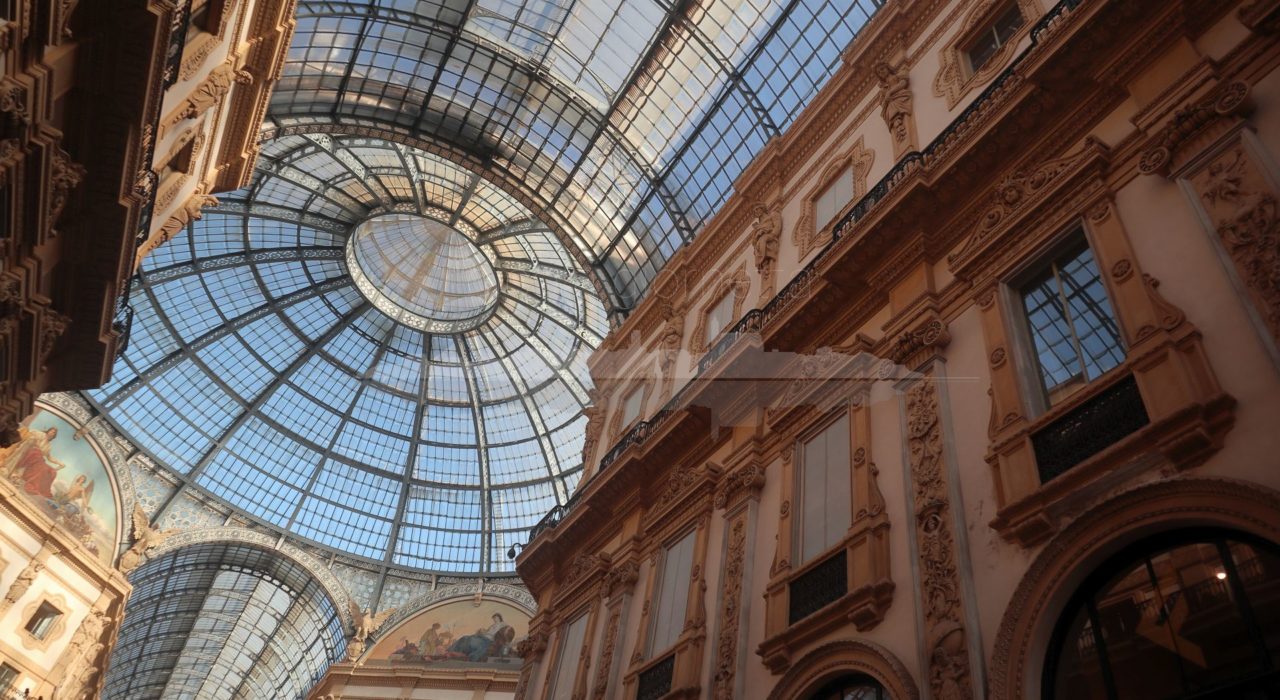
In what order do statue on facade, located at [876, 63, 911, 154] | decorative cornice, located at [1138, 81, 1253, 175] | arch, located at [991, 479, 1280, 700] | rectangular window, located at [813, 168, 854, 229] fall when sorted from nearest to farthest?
arch, located at [991, 479, 1280, 700] → decorative cornice, located at [1138, 81, 1253, 175] → statue on facade, located at [876, 63, 911, 154] → rectangular window, located at [813, 168, 854, 229]

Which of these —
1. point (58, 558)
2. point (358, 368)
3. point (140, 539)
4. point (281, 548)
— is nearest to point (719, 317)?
point (58, 558)

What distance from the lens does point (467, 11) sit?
28.7 m

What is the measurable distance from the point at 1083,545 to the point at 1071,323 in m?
3.07

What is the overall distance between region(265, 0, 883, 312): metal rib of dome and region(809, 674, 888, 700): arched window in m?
16.9

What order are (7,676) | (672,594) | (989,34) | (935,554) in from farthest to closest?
1. (7,676)
2. (672,594)
3. (989,34)
4. (935,554)

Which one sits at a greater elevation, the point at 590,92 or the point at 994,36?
the point at 590,92

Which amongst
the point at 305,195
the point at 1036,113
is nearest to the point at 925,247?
the point at 1036,113

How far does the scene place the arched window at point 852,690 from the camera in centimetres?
988

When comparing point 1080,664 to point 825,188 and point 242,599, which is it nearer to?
point 825,188

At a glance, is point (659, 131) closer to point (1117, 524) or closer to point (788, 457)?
point (788, 457)

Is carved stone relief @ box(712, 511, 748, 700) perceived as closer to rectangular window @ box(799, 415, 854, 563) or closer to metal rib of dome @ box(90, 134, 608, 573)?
rectangular window @ box(799, 415, 854, 563)

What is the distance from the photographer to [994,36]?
1497 centimetres

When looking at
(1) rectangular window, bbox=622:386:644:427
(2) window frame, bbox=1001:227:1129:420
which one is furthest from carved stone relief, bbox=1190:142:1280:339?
(1) rectangular window, bbox=622:386:644:427

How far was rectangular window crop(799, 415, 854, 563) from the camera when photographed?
12.1 metres
